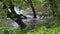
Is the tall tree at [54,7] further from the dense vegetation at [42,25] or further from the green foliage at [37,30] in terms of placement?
the green foliage at [37,30]

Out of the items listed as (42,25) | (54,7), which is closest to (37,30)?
(42,25)

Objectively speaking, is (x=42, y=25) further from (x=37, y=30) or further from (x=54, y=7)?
(x=54, y=7)

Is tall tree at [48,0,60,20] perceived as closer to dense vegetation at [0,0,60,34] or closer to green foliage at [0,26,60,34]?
dense vegetation at [0,0,60,34]

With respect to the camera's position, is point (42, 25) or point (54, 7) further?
point (54, 7)

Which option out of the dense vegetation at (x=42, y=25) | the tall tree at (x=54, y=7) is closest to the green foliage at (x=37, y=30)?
the dense vegetation at (x=42, y=25)

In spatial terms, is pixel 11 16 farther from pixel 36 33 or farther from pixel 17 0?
pixel 36 33

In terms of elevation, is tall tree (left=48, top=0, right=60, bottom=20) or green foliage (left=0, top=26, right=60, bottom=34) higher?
tall tree (left=48, top=0, right=60, bottom=20)

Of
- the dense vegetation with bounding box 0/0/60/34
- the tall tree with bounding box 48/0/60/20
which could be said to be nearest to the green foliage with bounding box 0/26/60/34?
the dense vegetation with bounding box 0/0/60/34

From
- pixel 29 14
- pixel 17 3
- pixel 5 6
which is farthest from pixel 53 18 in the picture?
pixel 29 14

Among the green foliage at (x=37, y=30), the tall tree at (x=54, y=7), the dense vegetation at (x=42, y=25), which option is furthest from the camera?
the tall tree at (x=54, y=7)

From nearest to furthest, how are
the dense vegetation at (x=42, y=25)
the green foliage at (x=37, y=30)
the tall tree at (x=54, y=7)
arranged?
the green foliage at (x=37, y=30)
the dense vegetation at (x=42, y=25)
the tall tree at (x=54, y=7)

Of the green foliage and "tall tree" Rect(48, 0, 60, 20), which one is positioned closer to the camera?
the green foliage

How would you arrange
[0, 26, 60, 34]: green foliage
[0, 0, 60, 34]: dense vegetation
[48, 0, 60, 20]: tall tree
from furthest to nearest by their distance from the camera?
[48, 0, 60, 20]: tall tree
[0, 0, 60, 34]: dense vegetation
[0, 26, 60, 34]: green foliage

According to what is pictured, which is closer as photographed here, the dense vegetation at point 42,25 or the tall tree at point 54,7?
the dense vegetation at point 42,25
